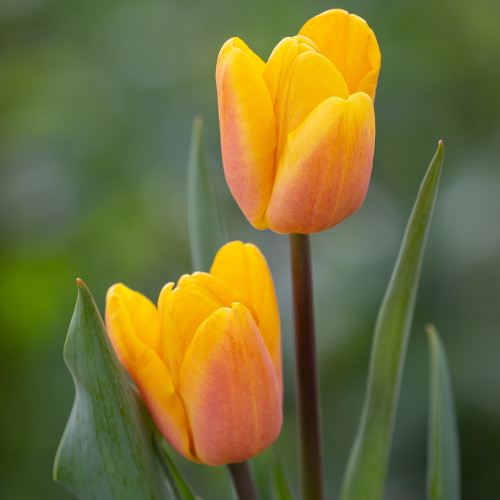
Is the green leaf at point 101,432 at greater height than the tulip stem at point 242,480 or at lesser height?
greater

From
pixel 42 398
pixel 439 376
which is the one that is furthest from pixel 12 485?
pixel 439 376

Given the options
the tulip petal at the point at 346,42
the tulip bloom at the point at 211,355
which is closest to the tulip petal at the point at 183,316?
the tulip bloom at the point at 211,355

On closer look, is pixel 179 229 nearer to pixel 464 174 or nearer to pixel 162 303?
pixel 464 174

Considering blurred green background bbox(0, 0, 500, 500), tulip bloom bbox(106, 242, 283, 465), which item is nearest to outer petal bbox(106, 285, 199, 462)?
tulip bloom bbox(106, 242, 283, 465)

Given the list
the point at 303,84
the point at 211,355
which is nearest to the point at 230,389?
the point at 211,355

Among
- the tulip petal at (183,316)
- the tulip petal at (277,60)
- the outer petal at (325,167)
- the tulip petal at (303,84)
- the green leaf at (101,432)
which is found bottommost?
the green leaf at (101,432)

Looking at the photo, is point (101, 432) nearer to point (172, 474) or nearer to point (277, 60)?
point (172, 474)

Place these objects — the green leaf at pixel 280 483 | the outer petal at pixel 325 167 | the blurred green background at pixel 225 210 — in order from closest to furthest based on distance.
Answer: the outer petal at pixel 325 167 → the green leaf at pixel 280 483 → the blurred green background at pixel 225 210

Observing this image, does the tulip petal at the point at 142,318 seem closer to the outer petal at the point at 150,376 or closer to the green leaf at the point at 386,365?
the outer petal at the point at 150,376
